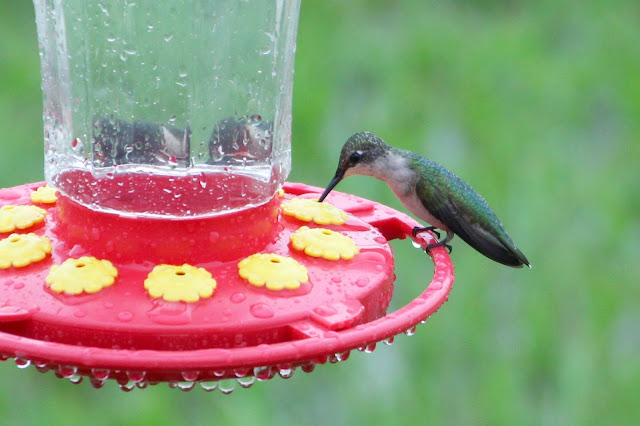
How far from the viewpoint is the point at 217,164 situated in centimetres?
253

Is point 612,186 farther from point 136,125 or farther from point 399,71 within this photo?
point 136,125

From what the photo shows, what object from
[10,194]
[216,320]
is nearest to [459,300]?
[10,194]

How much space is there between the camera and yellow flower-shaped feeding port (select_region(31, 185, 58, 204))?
2.70 metres

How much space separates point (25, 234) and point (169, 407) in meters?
2.40

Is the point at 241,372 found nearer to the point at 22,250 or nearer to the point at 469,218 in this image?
the point at 22,250

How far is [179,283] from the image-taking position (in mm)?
2146

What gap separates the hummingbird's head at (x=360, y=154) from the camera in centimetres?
311

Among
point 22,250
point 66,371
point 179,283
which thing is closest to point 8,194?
point 22,250

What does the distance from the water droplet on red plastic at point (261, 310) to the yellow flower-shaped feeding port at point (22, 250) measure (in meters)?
0.48

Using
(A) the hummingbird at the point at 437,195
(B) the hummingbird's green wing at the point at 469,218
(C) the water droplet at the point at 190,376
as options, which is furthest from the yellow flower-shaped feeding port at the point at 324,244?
(B) the hummingbird's green wing at the point at 469,218

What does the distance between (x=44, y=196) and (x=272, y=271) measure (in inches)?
30.3

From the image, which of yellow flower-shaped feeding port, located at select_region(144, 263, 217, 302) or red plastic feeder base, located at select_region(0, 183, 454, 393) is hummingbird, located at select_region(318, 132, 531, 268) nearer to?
red plastic feeder base, located at select_region(0, 183, 454, 393)

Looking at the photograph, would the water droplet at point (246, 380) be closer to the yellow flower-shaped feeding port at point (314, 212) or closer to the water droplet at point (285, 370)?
the water droplet at point (285, 370)

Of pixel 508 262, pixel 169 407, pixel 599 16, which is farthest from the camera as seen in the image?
pixel 599 16
